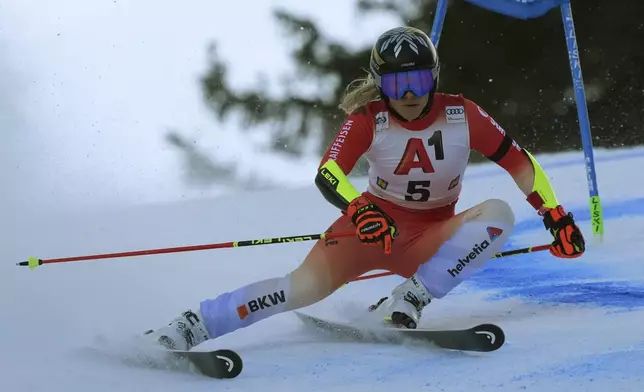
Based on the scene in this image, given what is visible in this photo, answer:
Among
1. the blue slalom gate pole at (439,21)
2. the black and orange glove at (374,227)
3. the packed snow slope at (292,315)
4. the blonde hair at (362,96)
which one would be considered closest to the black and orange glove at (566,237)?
the packed snow slope at (292,315)

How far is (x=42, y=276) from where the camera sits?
385 centimetres

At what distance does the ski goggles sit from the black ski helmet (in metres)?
0.01

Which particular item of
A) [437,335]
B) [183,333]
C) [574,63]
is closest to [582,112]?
[574,63]

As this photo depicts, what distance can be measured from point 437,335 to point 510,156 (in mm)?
708

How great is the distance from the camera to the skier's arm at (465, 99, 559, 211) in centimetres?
269

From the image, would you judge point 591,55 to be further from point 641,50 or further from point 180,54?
point 180,54

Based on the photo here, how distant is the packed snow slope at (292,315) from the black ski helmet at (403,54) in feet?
2.63

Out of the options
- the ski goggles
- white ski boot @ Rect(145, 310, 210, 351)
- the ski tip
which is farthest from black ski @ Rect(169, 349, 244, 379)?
the ski goggles

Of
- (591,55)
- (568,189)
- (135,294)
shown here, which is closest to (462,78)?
(591,55)

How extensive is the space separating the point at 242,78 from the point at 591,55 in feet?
10.2

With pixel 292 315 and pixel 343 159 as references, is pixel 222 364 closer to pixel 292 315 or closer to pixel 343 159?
pixel 343 159

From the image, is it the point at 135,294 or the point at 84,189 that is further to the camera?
the point at 84,189

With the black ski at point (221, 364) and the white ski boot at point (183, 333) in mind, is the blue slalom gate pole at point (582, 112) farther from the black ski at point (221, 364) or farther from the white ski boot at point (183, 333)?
the black ski at point (221, 364)

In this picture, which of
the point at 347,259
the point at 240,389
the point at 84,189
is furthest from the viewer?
the point at 84,189
